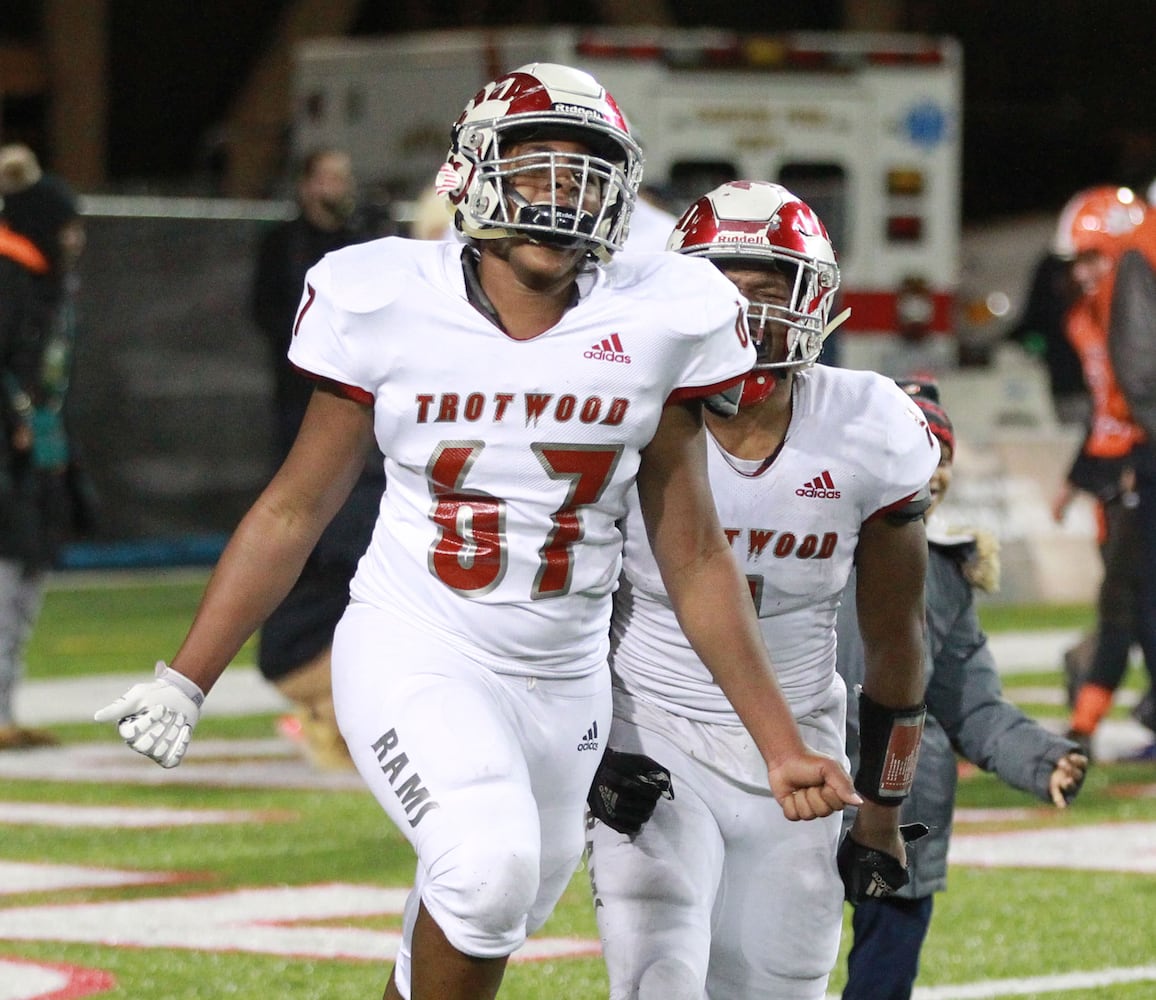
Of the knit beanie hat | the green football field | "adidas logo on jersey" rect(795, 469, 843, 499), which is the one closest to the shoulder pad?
"adidas logo on jersey" rect(795, 469, 843, 499)

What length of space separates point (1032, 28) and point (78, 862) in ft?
82.9

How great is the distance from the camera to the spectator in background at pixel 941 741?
5227 millimetres

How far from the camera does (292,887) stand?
738cm

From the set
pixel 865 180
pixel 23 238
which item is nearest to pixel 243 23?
pixel 865 180

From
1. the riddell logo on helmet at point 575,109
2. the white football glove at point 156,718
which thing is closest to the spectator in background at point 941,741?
the riddell logo on helmet at point 575,109

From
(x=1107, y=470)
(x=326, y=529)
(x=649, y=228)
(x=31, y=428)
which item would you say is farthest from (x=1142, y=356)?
(x=31, y=428)

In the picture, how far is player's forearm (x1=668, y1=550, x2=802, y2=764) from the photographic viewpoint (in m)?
4.29

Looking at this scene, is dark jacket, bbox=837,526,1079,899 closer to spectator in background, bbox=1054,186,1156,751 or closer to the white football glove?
the white football glove

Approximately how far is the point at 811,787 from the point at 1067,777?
3.49 ft

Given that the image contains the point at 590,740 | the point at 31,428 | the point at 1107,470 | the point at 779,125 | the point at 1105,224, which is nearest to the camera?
the point at 590,740

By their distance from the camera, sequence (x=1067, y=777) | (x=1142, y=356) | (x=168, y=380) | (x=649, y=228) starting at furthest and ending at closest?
(x=168, y=380) < (x=1142, y=356) < (x=649, y=228) < (x=1067, y=777)

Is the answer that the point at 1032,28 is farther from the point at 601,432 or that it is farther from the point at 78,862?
the point at 601,432

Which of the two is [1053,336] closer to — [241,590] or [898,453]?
[898,453]

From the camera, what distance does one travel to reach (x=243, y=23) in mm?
29500
